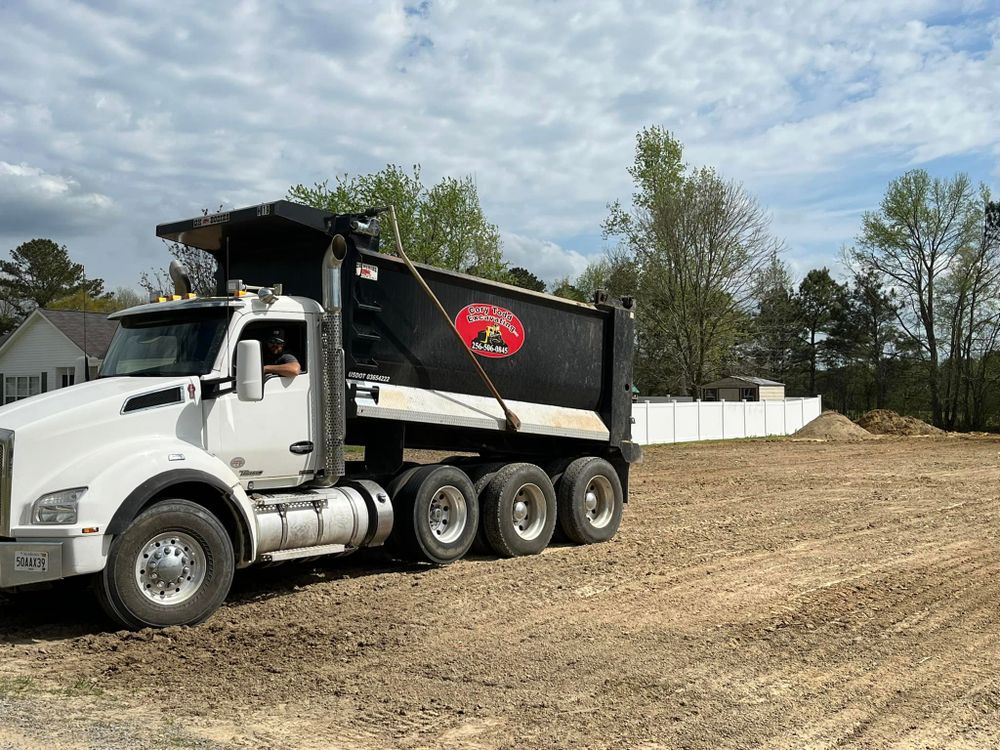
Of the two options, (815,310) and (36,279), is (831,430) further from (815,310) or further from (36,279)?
(36,279)

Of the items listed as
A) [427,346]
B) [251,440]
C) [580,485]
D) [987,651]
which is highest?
[427,346]

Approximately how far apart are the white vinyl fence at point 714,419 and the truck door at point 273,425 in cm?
2029

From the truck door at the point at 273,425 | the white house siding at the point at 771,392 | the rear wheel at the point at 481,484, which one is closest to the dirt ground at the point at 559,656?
the rear wheel at the point at 481,484

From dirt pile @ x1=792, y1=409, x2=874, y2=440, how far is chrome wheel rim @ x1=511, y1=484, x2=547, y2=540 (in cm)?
2905

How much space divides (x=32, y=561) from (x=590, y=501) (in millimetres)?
6620

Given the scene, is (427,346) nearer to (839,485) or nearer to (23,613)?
(23,613)

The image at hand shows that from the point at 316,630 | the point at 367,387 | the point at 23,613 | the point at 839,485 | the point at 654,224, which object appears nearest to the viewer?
the point at 316,630

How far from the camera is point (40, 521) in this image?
253 inches

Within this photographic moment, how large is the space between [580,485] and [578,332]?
1869mm

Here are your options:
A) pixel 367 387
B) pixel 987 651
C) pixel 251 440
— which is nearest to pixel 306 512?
pixel 251 440

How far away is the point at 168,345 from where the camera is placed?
7.90 metres

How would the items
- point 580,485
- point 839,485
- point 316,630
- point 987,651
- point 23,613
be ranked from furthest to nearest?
1. point 839,485
2. point 580,485
3. point 23,613
4. point 316,630
5. point 987,651

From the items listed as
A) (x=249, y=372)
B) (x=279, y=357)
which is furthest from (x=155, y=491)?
(x=279, y=357)

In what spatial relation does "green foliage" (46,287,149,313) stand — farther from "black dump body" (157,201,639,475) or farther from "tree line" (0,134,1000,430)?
"black dump body" (157,201,639,475)
